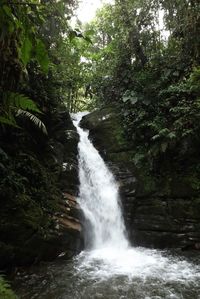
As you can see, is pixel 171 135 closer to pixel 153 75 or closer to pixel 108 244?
pixel 108 244

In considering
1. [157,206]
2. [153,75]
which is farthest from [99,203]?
[153,75]

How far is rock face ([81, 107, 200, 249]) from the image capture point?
26.6 feet

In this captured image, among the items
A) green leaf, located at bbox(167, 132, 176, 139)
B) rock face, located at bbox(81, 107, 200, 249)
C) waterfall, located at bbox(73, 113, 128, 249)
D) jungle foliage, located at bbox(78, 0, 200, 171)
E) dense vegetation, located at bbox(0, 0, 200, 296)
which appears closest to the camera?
dense vegetation, located at bbox(0, 0, 200, 296)

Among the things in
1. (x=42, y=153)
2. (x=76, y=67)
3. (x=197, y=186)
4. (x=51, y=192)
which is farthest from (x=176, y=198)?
(x=76, y=67)

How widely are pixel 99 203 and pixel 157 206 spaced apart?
1739mm

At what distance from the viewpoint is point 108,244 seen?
821cm

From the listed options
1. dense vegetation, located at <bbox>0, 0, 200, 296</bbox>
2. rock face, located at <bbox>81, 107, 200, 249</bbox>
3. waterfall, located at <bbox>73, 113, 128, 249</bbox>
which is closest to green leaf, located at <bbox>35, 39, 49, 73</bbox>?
dense vegetation, located at <bbox>0, 0, 200, 296</bbox>

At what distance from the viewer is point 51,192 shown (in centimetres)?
796

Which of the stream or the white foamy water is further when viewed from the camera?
the white foamy water

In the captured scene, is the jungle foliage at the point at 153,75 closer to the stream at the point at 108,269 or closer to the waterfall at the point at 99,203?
the waterfall at the point at 99,203

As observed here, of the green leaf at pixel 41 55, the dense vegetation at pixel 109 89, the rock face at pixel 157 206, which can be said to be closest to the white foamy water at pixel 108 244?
the rock face at pixel 157 206

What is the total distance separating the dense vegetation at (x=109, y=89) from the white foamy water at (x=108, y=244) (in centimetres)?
118

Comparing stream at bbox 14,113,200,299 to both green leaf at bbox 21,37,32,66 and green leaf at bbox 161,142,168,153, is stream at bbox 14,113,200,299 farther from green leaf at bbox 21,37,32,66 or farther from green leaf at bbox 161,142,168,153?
green leaf at bbox 21,37,32,66

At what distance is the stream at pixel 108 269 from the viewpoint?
508 cm
